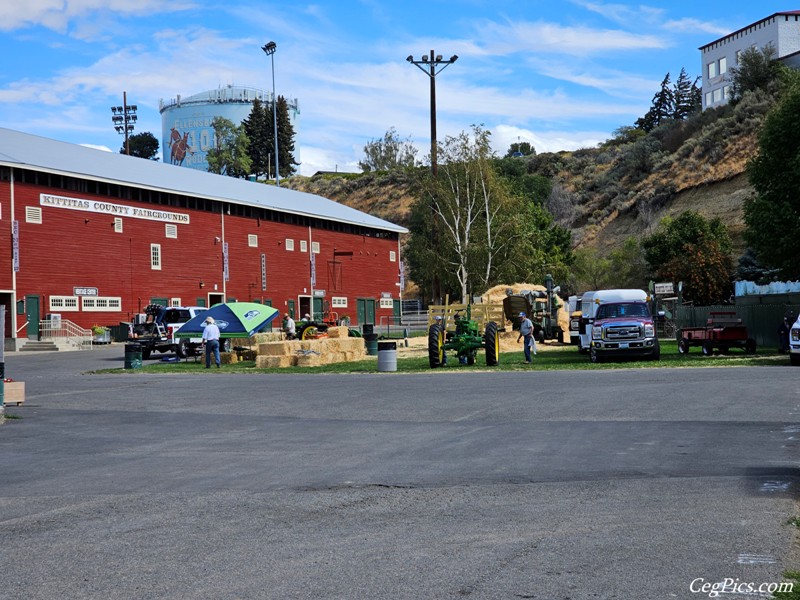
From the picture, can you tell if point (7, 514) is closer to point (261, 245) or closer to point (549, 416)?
point (549, 416)

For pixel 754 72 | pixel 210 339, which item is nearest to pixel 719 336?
pixel 210 339

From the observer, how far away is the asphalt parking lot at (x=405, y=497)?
6918 mm

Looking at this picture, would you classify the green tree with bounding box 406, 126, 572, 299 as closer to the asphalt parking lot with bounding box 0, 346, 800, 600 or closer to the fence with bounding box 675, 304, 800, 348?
the fence with bounding box 675, 304, 800, 348

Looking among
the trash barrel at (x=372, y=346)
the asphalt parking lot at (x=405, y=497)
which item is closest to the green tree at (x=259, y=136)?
the trash barrel at (x=372, y=346)

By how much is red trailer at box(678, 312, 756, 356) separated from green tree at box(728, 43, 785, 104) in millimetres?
67881

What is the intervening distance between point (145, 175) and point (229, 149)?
7944cm

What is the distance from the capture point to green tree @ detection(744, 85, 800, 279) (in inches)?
1475

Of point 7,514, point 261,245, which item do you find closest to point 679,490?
point 7,514

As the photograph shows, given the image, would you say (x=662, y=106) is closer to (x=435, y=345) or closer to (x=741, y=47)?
(x=741, y=47)

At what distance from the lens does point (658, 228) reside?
89.7 m

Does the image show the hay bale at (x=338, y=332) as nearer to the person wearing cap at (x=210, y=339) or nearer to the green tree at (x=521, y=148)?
the person wearing cap at (x=210, y=339)

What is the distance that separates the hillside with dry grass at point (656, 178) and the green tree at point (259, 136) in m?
27.1

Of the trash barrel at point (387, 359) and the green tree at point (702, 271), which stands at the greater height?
the green tree at point (702, 271)

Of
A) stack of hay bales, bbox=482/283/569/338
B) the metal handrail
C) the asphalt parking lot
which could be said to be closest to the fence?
stack of hay bales, bbox=482/283/569/338
